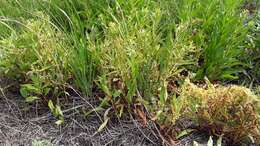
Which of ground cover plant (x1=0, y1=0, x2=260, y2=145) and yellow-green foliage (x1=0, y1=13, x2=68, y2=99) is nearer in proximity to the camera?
ground cover plant (x1=0, y1=0, x2=260, y2=145)

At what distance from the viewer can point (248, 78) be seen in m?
2.89

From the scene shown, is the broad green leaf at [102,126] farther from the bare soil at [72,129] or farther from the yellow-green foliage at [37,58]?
the yellow-green foliage at [37,58]

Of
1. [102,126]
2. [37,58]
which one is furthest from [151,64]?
[37,58]

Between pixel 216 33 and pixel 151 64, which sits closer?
pixel 151 64

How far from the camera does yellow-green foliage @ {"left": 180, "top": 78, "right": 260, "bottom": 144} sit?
224cm

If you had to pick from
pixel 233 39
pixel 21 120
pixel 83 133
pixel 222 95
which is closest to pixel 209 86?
pixel 222 95

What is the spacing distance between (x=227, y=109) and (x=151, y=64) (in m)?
0.47

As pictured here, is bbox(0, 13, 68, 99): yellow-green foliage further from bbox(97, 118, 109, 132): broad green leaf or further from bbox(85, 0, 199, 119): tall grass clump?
bbox(97, 118, 109, 132): broad green leaf

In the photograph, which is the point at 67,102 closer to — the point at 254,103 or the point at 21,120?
the point at 21,120

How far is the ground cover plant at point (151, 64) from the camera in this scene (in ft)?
7.55

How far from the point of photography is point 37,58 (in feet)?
8.60

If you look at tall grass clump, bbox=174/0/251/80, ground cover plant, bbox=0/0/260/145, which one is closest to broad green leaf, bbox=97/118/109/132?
ground cover plant, bbox=0/0/260/145

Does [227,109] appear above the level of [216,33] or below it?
below

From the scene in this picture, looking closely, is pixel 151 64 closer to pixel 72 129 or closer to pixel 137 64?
pixel 137 64
